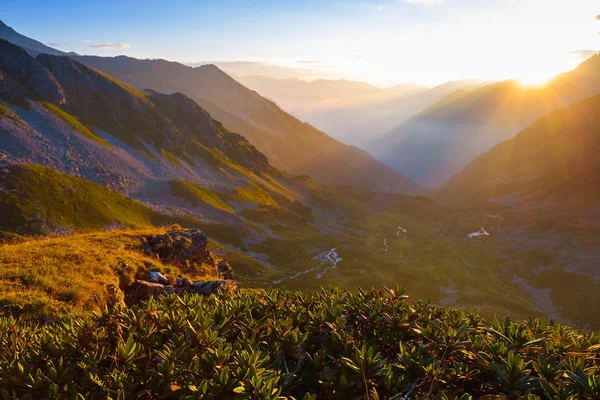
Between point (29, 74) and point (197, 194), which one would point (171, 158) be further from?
point (29, 74)

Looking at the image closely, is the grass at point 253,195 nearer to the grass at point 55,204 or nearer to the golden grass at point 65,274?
the grass at point 55,204

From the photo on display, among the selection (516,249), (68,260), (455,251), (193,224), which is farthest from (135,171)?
(516,249)

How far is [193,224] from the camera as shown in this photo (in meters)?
91.6

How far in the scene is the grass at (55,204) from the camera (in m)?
54.7

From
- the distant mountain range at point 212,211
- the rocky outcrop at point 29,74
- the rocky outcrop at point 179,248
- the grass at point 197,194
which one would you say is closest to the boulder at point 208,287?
the rocky outcrop at point 179,248

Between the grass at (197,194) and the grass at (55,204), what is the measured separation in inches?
956

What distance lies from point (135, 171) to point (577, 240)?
19782 cm

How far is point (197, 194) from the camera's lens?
108062 millimetres

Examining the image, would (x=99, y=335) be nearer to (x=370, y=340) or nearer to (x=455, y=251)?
(x=370, y=340)

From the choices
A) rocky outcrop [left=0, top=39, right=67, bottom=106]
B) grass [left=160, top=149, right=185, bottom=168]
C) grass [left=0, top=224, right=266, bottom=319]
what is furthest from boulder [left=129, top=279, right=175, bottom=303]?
rocky outcrop [left=0, top=39, right=67, bottom=106]

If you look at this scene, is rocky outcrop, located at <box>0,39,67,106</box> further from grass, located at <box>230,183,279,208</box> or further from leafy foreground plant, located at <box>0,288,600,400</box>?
leafy foreground plant, located at <box>0,288,600,400</box>

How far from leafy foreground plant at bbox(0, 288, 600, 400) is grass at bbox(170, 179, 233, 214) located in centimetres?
9989

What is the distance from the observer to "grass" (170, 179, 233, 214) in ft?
342

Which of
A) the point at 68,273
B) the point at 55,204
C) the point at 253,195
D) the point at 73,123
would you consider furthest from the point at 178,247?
the point at 253,195
